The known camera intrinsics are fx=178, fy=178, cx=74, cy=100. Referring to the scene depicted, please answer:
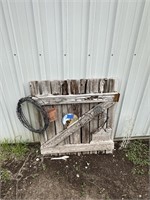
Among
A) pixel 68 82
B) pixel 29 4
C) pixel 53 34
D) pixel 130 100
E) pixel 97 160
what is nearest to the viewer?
pixel 29 4

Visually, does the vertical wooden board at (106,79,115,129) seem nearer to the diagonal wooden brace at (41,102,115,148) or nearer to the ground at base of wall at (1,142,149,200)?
the diagonal wooden brace at (41,102,115,148)

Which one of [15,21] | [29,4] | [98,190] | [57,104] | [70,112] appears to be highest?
[29,4]

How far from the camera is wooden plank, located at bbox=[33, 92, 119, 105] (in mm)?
1734

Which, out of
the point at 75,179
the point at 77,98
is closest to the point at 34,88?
the point at 77,98

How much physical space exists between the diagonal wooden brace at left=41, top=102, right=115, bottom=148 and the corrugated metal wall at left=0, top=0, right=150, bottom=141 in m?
0.28

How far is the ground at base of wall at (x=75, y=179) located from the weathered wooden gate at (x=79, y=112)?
14cm

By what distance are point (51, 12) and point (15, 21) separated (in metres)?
0.30

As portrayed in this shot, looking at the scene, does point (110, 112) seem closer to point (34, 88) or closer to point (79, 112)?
point (79, 112)

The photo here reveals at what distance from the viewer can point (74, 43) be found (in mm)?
1533

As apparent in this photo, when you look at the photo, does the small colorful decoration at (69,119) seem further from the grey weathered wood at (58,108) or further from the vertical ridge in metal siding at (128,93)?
the vertical ridge in metal siding at (128,93)

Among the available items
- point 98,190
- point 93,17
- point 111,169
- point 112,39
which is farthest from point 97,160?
point 93,17

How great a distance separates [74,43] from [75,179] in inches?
55.7

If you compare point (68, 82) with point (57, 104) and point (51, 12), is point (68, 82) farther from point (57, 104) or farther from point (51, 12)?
point (51, 12)

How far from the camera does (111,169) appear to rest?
2039 millimetres
